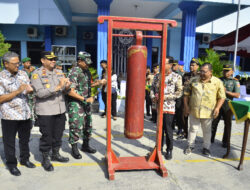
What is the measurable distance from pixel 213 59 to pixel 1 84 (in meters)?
6.18

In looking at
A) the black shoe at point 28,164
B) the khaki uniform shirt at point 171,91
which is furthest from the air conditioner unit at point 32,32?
the khaki uniform shirt at point 171,91

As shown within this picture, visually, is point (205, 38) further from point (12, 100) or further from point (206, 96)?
point (12, 100)

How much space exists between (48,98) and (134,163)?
1729mm

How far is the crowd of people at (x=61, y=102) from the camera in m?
3.08

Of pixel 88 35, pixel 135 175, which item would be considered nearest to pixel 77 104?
pixel 135 175

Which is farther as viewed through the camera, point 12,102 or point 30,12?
point 30,12

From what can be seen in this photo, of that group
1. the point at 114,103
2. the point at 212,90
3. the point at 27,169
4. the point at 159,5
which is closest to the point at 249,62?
the point at 159,5

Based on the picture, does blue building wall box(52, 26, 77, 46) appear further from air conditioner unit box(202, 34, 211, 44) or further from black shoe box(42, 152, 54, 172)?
black shoe box(42, 152, 54, 172)

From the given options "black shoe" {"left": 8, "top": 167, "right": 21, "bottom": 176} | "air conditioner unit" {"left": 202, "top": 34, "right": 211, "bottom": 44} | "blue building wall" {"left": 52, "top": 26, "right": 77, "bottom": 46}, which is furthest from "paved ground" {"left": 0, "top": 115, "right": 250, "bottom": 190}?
"air conditioner unit" {"left": 202, "top": 34, "right": 211, "bottom": 44}

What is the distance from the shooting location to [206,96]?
3.79 meters

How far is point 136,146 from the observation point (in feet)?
14.8

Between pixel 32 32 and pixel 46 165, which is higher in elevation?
pixel 32 32

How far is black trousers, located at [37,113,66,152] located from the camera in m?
3.29

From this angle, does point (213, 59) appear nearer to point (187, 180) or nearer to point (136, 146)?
point (136, 146)
